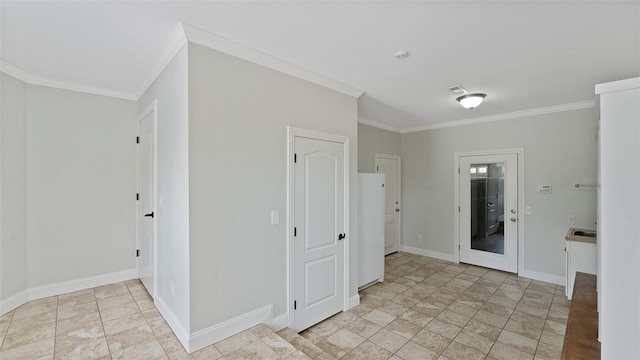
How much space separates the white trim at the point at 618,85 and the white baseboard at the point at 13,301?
17.0 feet

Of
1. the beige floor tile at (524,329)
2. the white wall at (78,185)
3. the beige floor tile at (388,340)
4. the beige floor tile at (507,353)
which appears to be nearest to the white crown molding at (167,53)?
the white wall at (78,185)

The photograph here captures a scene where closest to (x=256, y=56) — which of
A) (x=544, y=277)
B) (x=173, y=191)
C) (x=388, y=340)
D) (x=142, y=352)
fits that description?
(x=173, y=191)

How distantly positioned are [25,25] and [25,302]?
2930 millimetres

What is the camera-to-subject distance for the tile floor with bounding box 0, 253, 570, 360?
2.26 meters

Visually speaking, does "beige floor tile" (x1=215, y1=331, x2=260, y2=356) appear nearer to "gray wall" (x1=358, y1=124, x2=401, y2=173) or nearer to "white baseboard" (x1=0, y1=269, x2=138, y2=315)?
"white baseboard" (x1=0, y1=269, x2=138, y2=315)

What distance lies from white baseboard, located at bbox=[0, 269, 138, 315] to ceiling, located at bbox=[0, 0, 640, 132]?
94.7 inches

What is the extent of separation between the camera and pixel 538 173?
4445 millimetres

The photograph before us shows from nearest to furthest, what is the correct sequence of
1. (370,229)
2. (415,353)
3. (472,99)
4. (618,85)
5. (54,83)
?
(618,85) → (415,353) → (54,83) → (472,99) → (370,229)

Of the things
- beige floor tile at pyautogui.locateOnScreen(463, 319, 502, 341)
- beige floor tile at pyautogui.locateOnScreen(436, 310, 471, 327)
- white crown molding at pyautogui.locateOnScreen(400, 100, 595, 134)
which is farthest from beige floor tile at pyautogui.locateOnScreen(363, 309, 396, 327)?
white crown molding at pyautogui.locateOnScreen(400, 100, 595, 134)

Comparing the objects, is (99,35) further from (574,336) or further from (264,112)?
(574,336)

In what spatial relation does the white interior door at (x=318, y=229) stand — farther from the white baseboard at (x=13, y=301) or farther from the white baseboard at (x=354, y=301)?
the white baseboard at (x=13, y=301)

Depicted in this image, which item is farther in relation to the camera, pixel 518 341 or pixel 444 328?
pixel 444 328

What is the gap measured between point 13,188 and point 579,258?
664 cm

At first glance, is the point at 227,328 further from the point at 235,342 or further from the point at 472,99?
the point at 472,99
